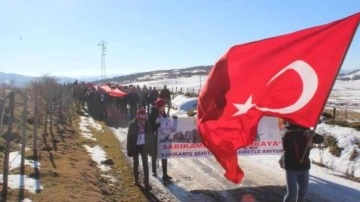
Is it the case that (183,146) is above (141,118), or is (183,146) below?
below

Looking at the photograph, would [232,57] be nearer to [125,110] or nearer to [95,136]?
[95,136]

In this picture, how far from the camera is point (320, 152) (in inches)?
576

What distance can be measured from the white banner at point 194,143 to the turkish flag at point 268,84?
195 inches

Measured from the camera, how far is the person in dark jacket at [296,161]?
7.02 metres

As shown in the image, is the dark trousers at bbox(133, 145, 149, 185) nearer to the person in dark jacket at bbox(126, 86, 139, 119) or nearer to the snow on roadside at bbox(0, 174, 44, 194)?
the snow on roadside at bbox(0, 174, 44, 194)

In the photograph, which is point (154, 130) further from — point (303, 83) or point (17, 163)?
point (303, 83)

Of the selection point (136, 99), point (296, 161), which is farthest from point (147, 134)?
point (136, 99)

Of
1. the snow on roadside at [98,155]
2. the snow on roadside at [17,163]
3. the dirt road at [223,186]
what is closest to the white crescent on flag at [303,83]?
the dirt road at [223,186]

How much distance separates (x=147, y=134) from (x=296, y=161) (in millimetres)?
5043

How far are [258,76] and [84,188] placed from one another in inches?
189

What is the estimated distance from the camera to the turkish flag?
6.66 meters

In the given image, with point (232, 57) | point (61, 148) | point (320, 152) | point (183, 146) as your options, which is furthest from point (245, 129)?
point (61, 148)

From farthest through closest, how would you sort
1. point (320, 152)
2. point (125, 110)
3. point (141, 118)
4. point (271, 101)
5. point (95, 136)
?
1. point (125, 110)
2. point (95, 136)
3. point (320, 152)
4. point (141, 118)
5. point (271, 101)

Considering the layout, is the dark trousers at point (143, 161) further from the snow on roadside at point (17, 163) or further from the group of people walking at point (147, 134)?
the snow on roadside at point (17, 163)
